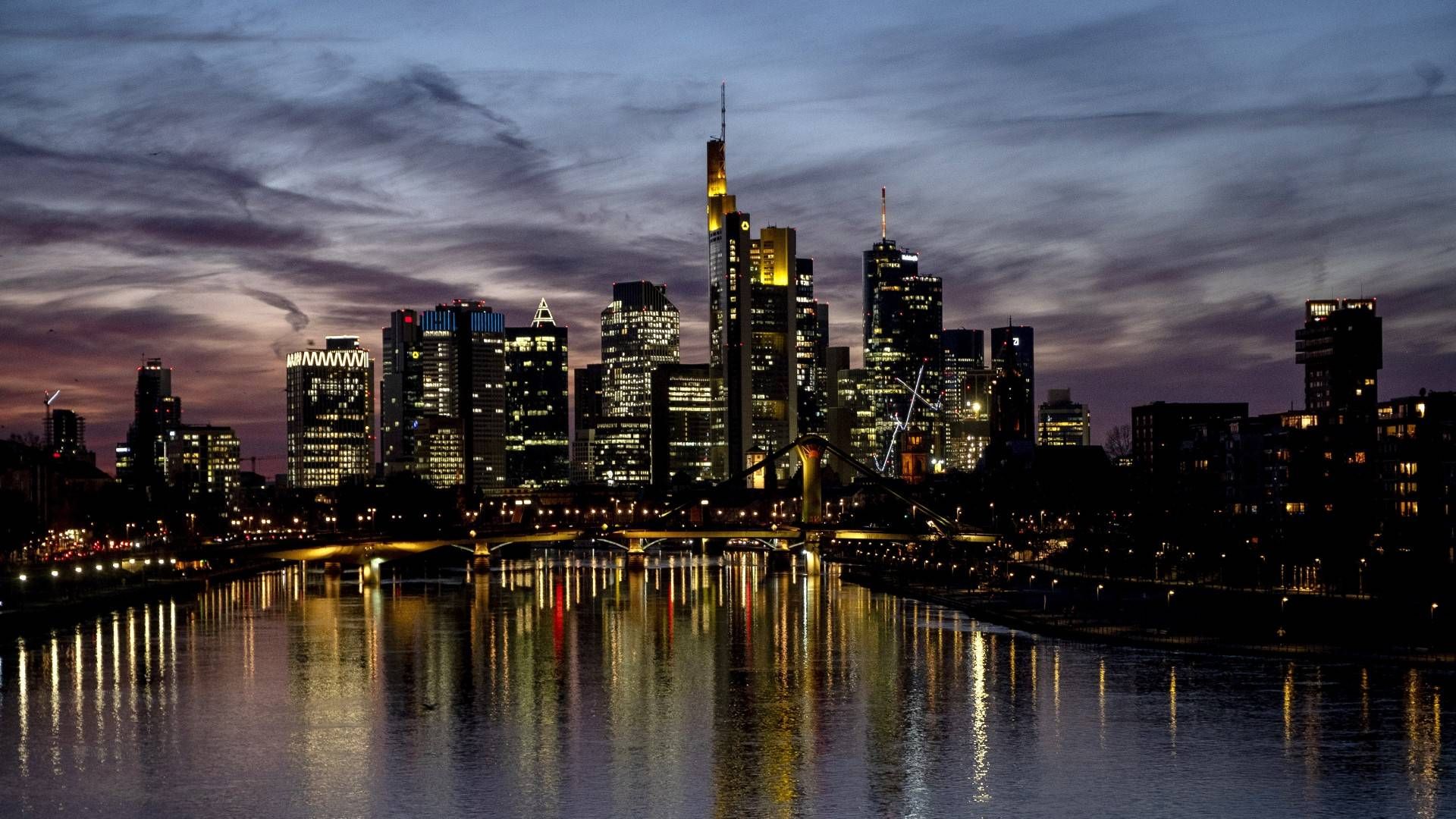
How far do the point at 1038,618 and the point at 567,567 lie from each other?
101m

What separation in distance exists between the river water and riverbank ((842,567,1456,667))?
180 centimetres

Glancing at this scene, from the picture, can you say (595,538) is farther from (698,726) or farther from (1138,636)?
(698,726)

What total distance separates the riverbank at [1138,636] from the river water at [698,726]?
70.8 inches

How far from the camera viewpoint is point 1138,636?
78.2 meters

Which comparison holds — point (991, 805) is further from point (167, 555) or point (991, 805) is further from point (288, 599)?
point (167, 555)

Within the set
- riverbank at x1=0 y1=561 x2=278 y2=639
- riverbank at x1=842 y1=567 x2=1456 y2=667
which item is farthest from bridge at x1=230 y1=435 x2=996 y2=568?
riverbank at x1=842 y1=567 x2=1456 y2=667

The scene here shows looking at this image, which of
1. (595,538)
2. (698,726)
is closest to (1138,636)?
(698,726)

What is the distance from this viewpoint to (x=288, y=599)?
121375 millimetres

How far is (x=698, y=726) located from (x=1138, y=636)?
3119cm

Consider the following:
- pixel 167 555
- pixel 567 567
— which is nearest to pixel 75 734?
pixel 167 555

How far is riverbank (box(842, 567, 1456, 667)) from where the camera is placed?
66.3 metres

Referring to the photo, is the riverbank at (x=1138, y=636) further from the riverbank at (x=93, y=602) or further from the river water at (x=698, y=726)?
the riverbank at (x=93, y=602)

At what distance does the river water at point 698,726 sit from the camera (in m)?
41.4

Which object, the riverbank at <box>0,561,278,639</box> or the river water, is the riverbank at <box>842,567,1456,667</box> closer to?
the river water
